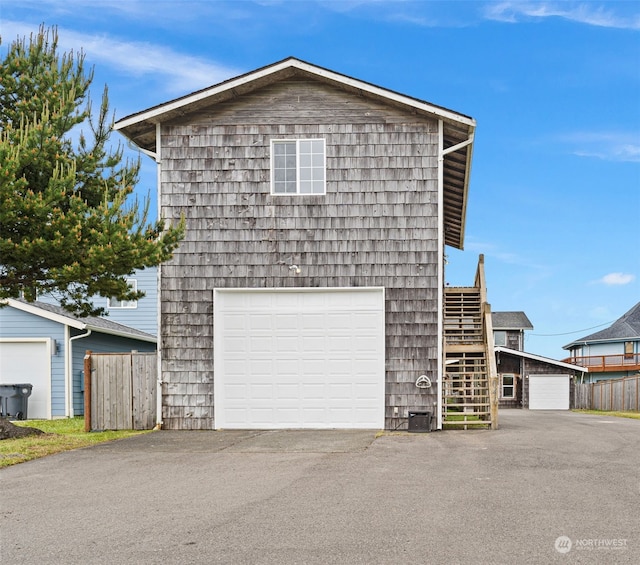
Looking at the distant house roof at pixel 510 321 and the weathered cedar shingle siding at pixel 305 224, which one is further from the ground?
the weathered cedar shingle siding at pixel 305 224

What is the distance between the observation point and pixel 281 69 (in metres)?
14.0

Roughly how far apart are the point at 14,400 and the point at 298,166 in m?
10.7

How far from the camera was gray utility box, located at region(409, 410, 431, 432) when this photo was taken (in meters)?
13.6

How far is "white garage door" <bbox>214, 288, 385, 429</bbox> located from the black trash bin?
26.2 feet

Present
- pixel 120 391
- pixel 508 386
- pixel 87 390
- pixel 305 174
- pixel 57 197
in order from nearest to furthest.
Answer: pixel 57 197
pixel 305 174
pixel 87 390
pixel 120 391
pixel 508 386

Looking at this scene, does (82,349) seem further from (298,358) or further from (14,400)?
(298,358)

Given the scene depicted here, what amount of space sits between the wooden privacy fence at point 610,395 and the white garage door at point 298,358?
18.3 meters

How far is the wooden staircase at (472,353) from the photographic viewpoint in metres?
14.4

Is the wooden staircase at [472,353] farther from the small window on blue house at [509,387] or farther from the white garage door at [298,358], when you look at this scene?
the small window on blue house at [509,387]

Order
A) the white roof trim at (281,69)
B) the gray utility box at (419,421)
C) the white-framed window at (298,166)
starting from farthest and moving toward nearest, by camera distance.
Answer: the white-framed window at (298,166), the white roof trim at (281,69), the gray utility box at (419,421)

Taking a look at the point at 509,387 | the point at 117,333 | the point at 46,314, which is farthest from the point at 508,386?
the point at 46,314

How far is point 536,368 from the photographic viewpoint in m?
39.7

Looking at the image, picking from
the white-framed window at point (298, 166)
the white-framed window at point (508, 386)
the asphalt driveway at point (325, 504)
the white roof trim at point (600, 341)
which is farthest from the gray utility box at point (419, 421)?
the white roof trim at point (600, 341)

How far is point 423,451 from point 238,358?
482 cm
